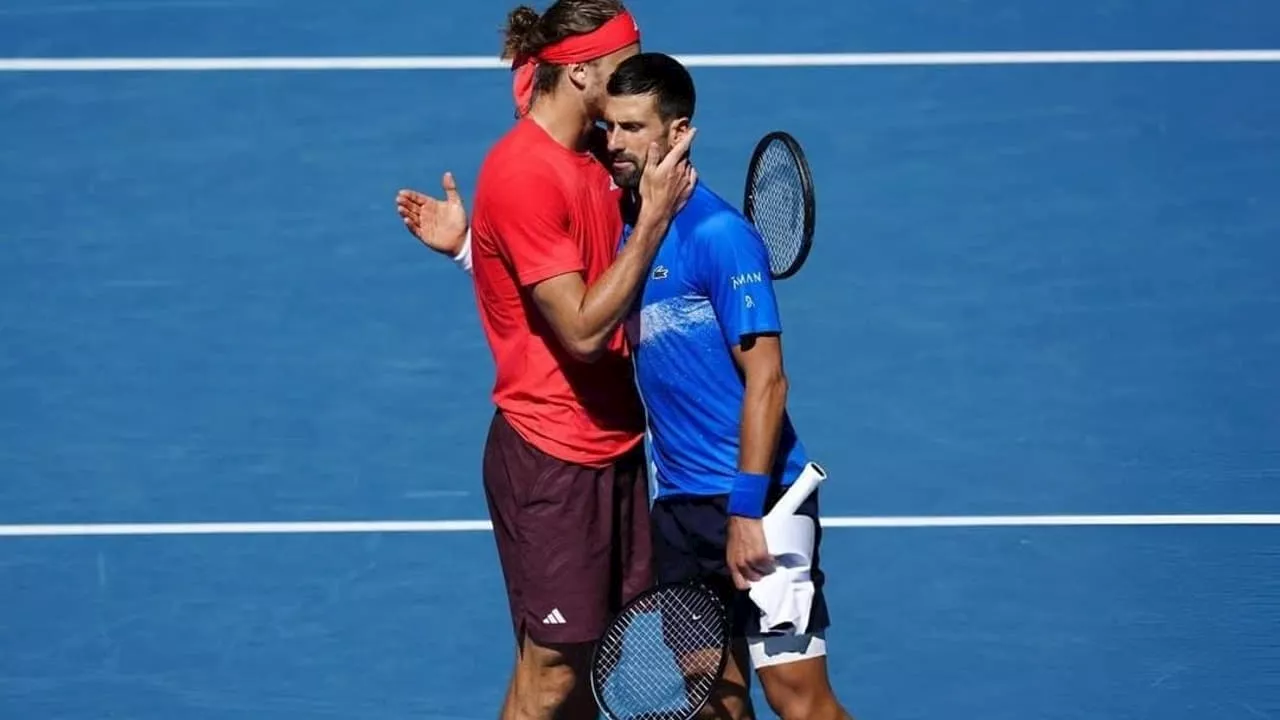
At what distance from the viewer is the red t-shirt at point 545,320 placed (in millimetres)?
4809

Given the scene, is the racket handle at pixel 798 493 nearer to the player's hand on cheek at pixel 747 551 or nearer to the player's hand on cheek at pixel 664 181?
the player's hand on cheek at pixel 747 551

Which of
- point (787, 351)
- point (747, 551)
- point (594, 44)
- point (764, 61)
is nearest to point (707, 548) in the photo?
point (747, 551)

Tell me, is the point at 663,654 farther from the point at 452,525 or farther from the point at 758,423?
the point at 452,525

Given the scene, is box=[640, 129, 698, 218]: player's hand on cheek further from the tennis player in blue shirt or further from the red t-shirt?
the red t-shirt

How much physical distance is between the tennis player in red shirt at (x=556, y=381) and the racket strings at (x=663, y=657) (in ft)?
0.36

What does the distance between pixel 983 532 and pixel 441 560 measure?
1842 millimetres

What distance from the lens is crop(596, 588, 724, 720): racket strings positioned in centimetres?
481

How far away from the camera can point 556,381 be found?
4930 millimetres

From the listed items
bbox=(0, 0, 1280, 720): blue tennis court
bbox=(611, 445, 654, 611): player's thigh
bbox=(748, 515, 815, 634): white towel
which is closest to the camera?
bbox=(748, 515, 815, 634): white towel

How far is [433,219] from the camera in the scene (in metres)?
5.14

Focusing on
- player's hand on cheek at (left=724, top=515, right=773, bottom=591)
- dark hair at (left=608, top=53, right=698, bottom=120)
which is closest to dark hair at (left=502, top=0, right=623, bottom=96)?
dark hair at (left=608, top=53, right=698, bottom=120)

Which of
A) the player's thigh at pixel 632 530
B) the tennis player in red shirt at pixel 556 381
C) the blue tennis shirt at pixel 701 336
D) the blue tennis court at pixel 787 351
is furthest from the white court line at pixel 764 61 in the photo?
the blue tennis shirt at pixel 701 336

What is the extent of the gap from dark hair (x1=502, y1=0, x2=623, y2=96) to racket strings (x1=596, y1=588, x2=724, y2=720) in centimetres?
134

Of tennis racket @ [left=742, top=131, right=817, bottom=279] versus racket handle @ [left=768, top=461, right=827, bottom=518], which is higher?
tennis racket @ [left=742, top=131, right=817, bottom=279]
